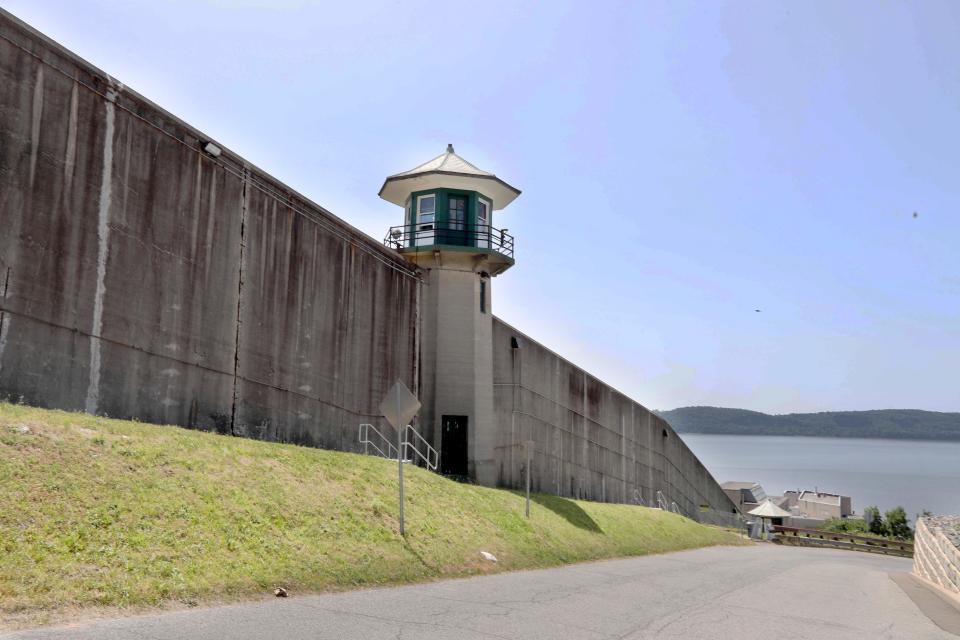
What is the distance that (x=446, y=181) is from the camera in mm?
27266

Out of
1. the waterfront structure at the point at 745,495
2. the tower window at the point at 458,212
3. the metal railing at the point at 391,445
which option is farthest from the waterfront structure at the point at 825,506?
the metal railing at the point at 391,445

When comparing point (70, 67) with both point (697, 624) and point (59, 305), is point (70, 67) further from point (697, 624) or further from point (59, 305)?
point (697, 624)

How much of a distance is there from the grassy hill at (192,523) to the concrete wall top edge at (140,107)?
609 centimetres

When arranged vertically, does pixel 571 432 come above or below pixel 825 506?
above

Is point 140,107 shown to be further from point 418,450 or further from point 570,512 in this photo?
point 570,512

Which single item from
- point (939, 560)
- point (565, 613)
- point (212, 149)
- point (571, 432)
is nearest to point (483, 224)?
point (212, 149)

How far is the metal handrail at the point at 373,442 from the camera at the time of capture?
22031 millimetres

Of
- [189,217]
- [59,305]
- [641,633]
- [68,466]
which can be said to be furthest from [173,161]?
[641,633]

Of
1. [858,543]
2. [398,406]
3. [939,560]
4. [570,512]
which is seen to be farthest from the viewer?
[858,543]

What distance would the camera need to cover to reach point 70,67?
13703 mm

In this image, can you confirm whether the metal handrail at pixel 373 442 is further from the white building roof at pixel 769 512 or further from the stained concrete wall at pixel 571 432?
the white building roof at pixel 769 512

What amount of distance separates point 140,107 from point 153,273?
3.25m

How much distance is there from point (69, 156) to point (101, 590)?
27.9 feet

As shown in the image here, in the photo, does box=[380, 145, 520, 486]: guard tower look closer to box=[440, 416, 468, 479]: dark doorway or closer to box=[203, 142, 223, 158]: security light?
box=[440, 416, 468, 479]: dark doorway
